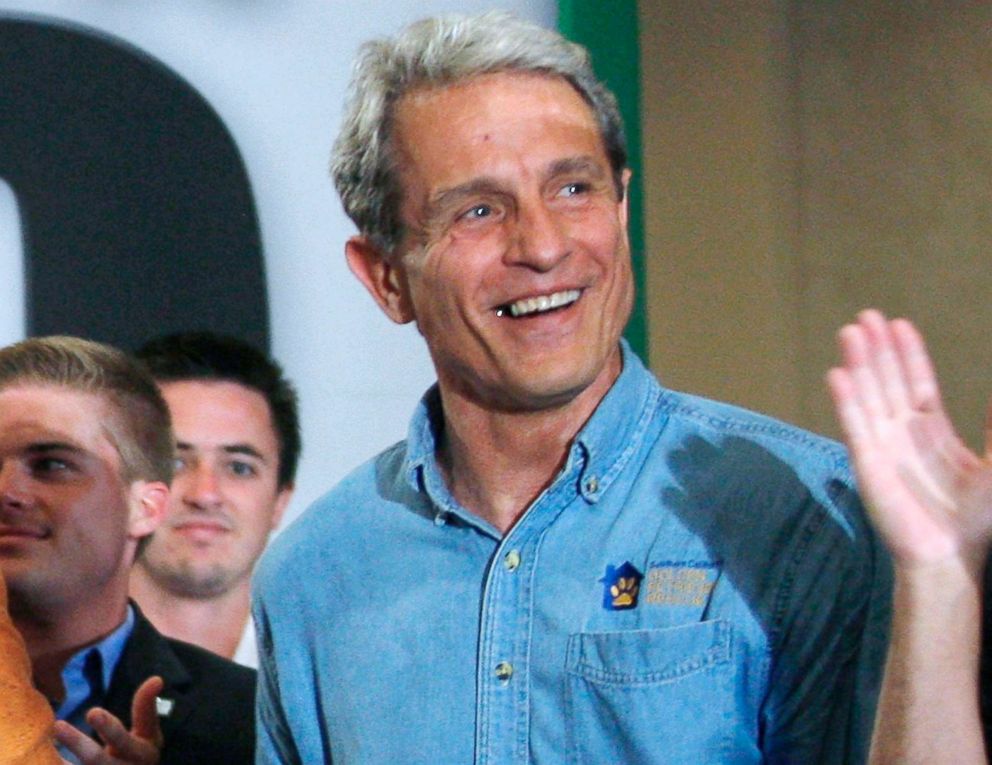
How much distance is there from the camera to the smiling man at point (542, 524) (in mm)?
1347

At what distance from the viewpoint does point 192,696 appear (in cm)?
211

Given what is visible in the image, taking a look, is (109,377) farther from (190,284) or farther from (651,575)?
(651,575)

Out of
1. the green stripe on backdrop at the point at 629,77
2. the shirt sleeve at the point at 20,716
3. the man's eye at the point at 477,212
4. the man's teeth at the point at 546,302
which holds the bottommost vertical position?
the shirt sleeve at the point at 20,716

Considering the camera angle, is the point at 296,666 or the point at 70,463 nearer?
the point at 296,666

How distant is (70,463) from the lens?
2057 mm

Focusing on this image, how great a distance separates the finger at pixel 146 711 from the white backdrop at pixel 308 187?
0.39 m

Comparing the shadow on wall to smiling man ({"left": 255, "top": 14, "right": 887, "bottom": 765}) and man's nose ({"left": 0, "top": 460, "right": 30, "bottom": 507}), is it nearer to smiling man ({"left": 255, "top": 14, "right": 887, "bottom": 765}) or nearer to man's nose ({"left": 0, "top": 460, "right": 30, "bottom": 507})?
man's nose ({"left": 0, "top": 460, "right": 30, "bottom": 507})

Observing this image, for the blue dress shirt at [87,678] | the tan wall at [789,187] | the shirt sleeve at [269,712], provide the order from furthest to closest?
1. the tan wall at [789,187]
2. the blue dress shirt at [87,678]
3. the shirt sleeve at [269,712]

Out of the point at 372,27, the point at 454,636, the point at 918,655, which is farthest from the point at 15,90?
the point at 918,655

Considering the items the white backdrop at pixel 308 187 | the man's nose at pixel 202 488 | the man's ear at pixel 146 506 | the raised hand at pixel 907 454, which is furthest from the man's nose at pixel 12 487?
the raised hand at pixel 907 454

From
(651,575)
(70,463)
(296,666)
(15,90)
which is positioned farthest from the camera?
(15,90)

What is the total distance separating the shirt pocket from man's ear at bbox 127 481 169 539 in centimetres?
91

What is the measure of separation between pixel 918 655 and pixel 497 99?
2.10 ft

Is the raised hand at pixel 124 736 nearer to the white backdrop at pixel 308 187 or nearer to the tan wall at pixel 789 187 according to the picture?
the white backdrop at pixel 308 187
